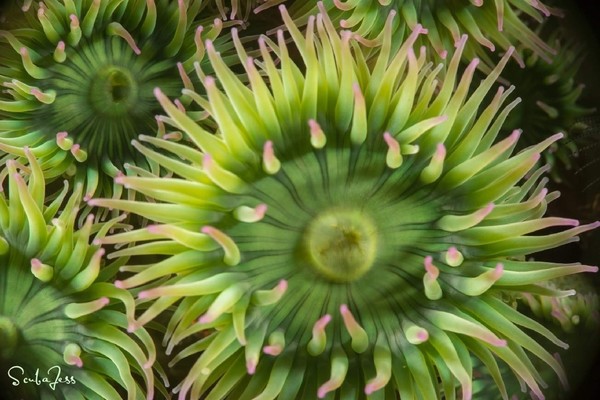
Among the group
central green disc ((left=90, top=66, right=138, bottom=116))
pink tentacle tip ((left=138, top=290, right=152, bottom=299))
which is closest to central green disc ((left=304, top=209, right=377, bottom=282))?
pink tentacle tip ((left=138, top=290, right=152, bottom=299))

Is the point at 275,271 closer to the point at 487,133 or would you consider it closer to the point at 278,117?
the point at 278,117

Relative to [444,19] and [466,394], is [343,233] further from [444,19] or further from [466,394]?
[444,19]

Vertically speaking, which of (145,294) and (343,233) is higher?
(343,233)

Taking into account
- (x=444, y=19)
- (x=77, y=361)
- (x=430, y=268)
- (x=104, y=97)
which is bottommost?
(x=77, y=361)

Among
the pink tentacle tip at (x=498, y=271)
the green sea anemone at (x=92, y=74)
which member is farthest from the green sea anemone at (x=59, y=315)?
the pink tentacle tip at (x=498, y=271)

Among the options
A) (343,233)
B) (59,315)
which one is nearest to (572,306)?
(343,233)

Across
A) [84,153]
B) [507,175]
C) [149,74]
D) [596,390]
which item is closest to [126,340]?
[84,153]
